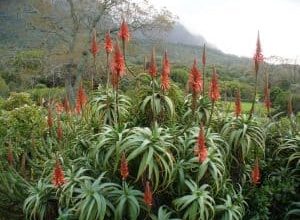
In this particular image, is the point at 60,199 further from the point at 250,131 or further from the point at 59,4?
the point at 59,4

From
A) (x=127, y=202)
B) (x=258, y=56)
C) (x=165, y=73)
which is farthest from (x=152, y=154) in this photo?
(x=258, y=56)

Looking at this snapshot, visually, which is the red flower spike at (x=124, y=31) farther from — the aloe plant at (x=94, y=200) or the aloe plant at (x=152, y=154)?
the aloe plant at (x=94, y=200)

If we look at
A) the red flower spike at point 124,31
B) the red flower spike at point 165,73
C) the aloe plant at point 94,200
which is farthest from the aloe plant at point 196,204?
the red flower spike at point 124,31

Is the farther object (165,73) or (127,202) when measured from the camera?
(165,73)

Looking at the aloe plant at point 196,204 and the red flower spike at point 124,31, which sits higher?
the red flower spike at point 124,31

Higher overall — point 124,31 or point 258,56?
point 124,31

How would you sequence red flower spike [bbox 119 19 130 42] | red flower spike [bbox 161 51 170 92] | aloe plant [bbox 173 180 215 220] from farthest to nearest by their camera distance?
red flower spike [bbox 119 19 130 42]
red flower spike [bbox 161 51 170 92]
aloe plant [bbox 173 180 215 220]

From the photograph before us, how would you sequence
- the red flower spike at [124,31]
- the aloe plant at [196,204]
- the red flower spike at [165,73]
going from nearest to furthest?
1. the aloe plant at [196,204]
2. the red flower spike at [165,73]
3. the red flower spike at [124,31]

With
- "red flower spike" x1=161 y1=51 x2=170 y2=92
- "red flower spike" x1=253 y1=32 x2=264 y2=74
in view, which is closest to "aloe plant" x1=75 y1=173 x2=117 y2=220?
"red flower spike" x1=161 y1=51 x2=170 y2=92

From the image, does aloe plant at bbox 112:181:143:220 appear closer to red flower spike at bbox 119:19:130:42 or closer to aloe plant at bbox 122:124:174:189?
aloe plant at bbox 122:124:174:189

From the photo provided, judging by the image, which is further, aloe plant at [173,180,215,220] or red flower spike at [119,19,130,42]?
red flower spike at [119,19,130,42]

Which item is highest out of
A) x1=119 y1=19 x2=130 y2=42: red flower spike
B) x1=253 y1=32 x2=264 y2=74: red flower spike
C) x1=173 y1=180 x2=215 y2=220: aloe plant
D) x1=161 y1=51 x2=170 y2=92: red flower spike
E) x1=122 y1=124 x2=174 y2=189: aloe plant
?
x1=119 y1=19 x2=130 y2=42: red flower spike

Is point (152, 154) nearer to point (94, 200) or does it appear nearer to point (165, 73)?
point (94, 200)

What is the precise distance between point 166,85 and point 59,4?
24.0 metres
